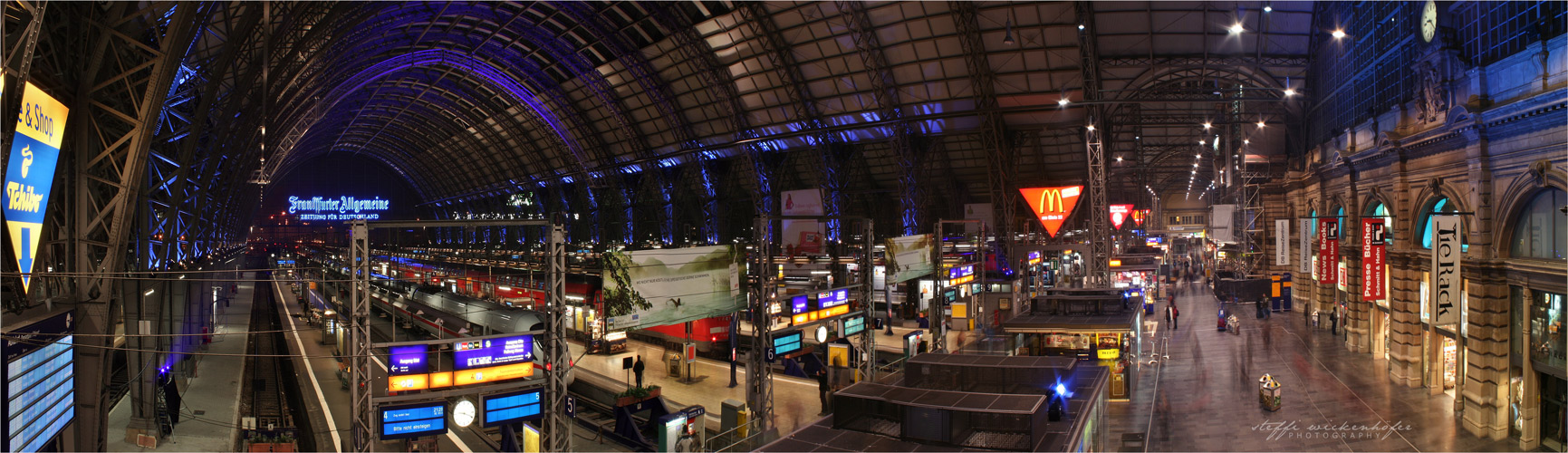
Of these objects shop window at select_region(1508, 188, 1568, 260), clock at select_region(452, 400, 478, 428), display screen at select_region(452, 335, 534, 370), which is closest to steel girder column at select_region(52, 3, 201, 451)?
display screen at select_region(452, 335, 534, 370)

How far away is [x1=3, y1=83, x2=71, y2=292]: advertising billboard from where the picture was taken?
26.3ft

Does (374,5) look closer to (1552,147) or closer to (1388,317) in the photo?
(1552,147)

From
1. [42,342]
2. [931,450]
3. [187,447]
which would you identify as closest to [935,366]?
[931,450]

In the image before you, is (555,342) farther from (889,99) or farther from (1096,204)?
(1096,204)

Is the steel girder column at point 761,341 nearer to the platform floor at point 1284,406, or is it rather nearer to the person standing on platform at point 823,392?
the person standing on platform at point 823,392

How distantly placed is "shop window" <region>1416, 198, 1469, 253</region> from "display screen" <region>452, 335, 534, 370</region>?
77.2ft

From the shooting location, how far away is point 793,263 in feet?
121

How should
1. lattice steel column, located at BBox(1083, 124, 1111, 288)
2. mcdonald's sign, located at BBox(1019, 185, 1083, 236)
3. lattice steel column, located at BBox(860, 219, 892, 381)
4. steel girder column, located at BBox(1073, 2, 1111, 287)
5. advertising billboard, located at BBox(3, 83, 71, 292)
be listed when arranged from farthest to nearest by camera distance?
lattice steel column, located at BBox(1083, 124, 1111, 288) < steel girder column, located at BBox(1073, 2, 1111, 287) < mcdonald's sign, located at BBox(1019, 185, 1083, 236) < lattice steel column, located at BBox(860, 219, 892, 381) < advertising billboard, located at BBox(3, 83, 71, 292)

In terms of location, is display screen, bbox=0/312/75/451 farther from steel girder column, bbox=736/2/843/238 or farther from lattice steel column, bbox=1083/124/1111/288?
lattice steel column, bbox=1083/124/1111/288

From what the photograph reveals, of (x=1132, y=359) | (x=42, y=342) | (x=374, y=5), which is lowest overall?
(x=1132, y=359)

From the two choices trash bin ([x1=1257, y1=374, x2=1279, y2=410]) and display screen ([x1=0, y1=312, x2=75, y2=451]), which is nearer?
display screen ([x1=0, y1=312, x2=75, y2=451])

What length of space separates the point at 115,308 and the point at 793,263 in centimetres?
2678

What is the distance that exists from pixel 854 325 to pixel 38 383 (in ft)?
58.4

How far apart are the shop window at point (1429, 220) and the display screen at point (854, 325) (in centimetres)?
1615
